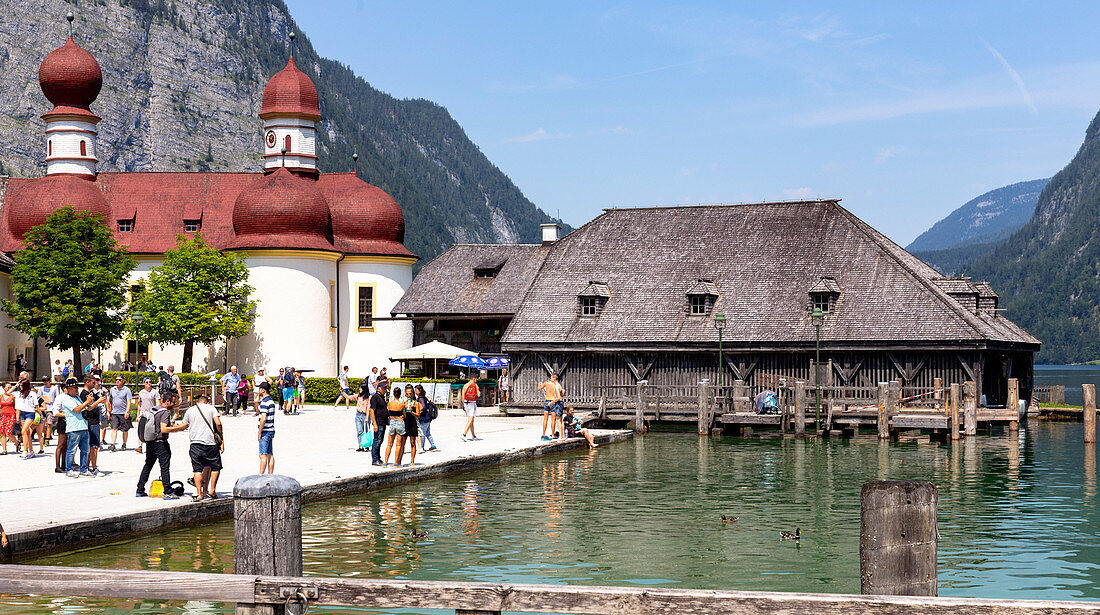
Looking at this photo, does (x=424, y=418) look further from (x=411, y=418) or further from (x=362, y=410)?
(x=411, y=418)

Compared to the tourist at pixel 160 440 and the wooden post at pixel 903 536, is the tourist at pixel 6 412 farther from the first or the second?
the wooden post at pixel 903 536

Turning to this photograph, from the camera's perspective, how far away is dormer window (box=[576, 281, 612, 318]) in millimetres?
48000

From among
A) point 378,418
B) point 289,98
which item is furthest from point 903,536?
point 289,98

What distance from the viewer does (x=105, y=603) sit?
1408 centimetres

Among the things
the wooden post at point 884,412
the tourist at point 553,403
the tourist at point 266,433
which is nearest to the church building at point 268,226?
the tourist at point 553,403

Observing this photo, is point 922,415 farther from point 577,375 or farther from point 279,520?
point 279,520

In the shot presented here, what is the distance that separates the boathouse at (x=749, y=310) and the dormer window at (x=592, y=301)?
0.05m

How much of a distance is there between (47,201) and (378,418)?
44715 millimetres

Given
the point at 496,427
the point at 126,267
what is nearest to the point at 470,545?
the point at 496,427

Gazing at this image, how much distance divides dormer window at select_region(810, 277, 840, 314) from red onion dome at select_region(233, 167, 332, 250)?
2696 cm

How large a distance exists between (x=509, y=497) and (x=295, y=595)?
15024 millimetres

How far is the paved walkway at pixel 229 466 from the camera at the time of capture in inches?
698

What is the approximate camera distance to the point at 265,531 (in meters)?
9.04

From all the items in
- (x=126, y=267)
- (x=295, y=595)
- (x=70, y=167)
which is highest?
(x=70, y=167)
